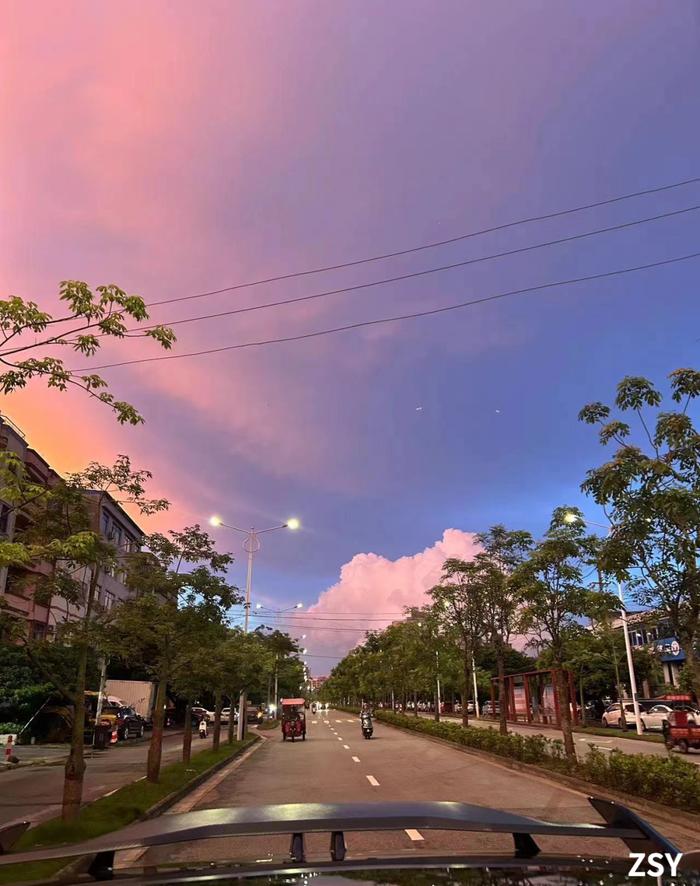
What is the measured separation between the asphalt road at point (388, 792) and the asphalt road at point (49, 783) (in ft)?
8.22

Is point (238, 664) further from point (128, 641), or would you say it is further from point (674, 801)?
point (674, 801)

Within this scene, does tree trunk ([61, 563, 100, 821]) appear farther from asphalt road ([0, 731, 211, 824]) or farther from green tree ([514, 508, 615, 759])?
green tree ([514, 508, 615, 759])

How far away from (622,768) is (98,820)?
31.4ft

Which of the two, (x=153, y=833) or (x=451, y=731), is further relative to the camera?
(x=451, y=731)

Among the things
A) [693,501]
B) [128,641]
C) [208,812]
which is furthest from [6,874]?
[693,501]

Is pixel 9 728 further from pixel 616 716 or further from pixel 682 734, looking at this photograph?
pixel 616 716

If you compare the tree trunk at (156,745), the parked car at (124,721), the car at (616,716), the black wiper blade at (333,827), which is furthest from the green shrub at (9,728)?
the black wiper blade at (333,827)

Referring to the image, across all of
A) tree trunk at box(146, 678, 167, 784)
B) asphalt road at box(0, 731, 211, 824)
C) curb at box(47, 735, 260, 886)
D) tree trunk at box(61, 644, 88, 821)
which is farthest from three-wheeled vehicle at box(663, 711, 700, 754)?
tree trunk at box(61, 644, 88, 821)

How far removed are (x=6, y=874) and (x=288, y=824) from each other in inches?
186

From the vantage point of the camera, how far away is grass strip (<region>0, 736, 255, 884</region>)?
620 cm

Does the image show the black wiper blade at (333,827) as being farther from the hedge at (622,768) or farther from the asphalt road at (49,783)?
the asphalt road at (49,783)

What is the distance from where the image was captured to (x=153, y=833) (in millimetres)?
2412

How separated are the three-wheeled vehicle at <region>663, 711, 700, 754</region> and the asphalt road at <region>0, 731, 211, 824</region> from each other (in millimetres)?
18640

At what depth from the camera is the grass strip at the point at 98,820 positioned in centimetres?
620
